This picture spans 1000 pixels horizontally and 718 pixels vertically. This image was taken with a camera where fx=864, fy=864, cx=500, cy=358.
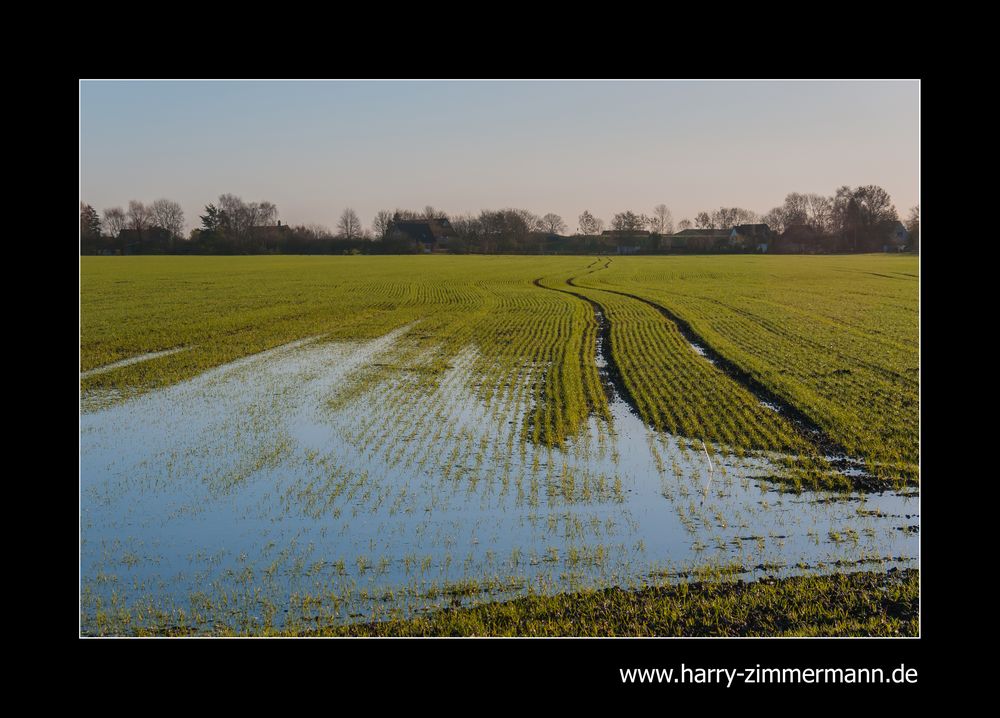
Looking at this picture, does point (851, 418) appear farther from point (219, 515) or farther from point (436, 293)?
point (436, 293)

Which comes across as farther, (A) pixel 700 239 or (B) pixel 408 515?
(A) pixel 700 239

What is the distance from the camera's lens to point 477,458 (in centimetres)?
1220

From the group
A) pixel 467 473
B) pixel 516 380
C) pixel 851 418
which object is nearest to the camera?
pixel 467 473

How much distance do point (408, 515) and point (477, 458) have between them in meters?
2.45

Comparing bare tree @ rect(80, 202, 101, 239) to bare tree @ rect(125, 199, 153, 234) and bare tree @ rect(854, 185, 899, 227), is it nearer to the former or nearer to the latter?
bare tree @ rect(125, 199, 153, 234)

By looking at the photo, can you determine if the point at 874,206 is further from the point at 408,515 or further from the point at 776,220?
the point at 408,515

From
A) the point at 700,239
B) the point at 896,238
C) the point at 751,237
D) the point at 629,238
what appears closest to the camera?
the point at 896,238

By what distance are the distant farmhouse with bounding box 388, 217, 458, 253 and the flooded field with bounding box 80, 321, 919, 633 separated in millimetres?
47707

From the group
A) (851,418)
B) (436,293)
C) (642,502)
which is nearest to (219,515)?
(642,502)

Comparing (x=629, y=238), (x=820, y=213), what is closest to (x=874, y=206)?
(x=820, y=213)
